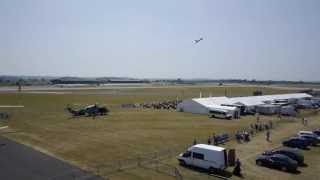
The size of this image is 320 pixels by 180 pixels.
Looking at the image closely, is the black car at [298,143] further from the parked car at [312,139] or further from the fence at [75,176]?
the fence at [75,176]

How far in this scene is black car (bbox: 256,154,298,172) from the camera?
29.2 metres

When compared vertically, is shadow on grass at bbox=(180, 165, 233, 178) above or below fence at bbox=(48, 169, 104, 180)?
below

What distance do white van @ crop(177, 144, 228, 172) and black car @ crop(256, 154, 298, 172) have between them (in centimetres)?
424

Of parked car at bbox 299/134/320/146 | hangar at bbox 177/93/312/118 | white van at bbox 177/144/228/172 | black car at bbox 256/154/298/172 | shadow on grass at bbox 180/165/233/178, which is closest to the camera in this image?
shadow on grass at bbox 180/165/233/178

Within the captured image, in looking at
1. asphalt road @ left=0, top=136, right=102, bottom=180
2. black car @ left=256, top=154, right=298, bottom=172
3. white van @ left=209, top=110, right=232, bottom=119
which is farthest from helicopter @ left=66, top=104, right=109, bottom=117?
black car @ left=256, top=154, right=298, bottom=172

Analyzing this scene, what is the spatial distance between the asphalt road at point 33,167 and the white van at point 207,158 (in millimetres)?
7646

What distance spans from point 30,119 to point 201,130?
2686cm

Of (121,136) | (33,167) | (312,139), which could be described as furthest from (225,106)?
(33,167)

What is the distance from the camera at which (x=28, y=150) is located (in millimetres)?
34031

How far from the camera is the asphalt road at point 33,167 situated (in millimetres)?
25188

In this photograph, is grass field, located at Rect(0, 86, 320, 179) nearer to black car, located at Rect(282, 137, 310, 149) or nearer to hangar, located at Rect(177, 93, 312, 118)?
black car, located at Rect(282, 137, 310, 149)

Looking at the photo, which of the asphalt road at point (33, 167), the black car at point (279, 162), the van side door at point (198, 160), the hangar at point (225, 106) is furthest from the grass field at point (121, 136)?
the hangar at point (225, 106)

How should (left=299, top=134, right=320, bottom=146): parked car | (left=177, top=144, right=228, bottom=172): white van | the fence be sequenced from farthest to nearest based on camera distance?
(left=299, top=134, right=320, bottom=146): parked car < (left=177, top=144, right=228, bottom=172): white van < the fence

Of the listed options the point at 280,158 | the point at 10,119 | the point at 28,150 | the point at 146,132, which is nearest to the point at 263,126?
the point at 146,132
